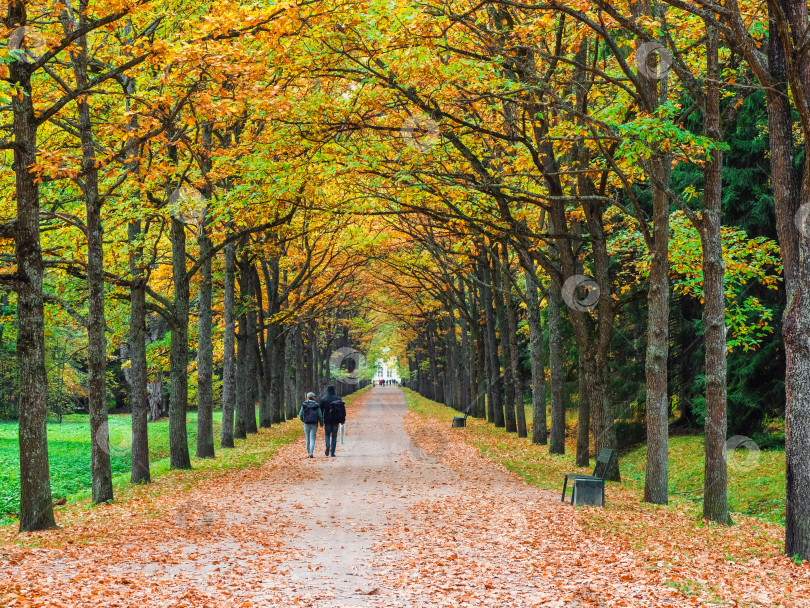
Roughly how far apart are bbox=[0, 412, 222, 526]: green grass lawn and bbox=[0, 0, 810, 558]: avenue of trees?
3.14m

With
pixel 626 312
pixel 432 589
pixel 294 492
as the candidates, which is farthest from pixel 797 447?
pixel 626 312

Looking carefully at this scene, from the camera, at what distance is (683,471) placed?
19.8 metres

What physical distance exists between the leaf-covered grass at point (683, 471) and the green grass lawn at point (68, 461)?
369 inches

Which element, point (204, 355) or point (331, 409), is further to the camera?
point (331, 409)

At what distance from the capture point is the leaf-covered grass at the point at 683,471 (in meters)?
14.8

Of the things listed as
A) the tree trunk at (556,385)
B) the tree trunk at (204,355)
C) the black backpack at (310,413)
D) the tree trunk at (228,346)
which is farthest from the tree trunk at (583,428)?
the tree trunk at (228,346)

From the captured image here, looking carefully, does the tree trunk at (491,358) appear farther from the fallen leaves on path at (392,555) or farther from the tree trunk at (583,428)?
the fallen leaves on path at (392,555)

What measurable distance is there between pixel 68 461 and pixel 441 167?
1552 centimetres

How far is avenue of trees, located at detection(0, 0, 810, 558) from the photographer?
10.3 meters

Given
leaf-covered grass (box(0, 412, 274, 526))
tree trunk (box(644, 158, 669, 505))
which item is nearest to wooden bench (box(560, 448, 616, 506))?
tree trunk (box(644, 158, 669, 505))

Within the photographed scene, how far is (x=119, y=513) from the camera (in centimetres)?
1195

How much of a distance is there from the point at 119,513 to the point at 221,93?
6.91m

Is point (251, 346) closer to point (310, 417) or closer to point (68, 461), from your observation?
point (68, 461)

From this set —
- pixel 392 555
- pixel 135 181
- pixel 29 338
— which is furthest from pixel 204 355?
pixel 392 555
